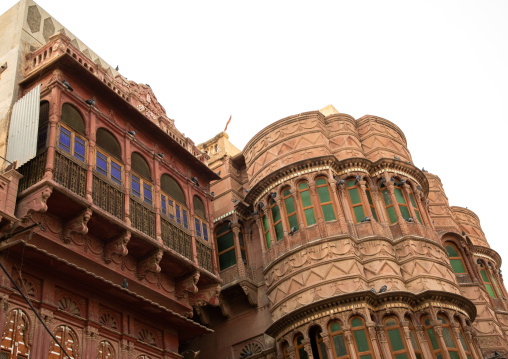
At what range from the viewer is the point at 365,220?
20047 millimetres

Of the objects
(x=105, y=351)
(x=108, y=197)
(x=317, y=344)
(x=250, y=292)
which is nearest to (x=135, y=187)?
(x=108, y=197)

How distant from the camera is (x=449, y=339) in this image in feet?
58.5

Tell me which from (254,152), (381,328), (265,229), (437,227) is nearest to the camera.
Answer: (381,328)

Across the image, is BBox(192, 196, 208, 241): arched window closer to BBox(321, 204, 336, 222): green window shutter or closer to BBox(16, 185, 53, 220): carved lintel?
BBox(321, 204, 336, 222): green window shutter

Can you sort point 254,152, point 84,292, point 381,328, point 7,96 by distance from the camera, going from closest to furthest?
1. point 84,292
2. point 7,96
3. point 381,328
4. point 254,152

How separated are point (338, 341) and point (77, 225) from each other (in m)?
8.04

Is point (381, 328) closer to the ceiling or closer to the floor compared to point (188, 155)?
closer to the floor

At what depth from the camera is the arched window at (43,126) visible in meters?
14.8

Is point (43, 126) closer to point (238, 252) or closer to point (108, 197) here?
point (108, 197)

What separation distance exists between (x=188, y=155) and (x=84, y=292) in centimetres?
675

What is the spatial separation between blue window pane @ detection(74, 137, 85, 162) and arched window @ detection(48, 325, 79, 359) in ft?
13.9

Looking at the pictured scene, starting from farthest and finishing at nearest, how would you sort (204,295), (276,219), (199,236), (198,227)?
(276,219) < (198,227) < (199,236) < (204,295)

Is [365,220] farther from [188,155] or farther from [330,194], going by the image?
[188,155]

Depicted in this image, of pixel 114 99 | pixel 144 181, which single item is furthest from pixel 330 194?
pixel 114 99
